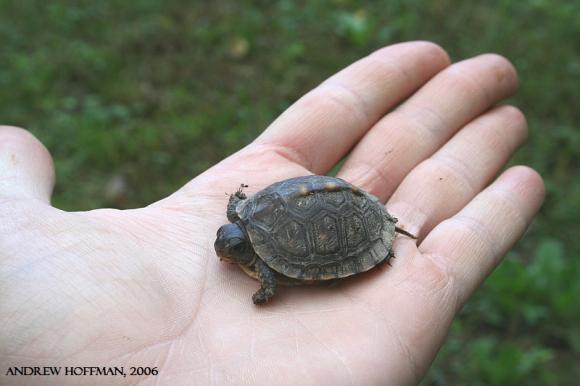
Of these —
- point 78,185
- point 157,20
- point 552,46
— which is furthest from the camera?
point 157,20

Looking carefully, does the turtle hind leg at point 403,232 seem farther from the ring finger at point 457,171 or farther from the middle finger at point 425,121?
the middle finger at point 425,121

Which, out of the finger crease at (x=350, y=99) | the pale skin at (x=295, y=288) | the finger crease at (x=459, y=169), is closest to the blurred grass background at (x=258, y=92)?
the finger crease at (x=459, y=169)

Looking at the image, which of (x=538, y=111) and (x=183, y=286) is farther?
(x=538, y=111)

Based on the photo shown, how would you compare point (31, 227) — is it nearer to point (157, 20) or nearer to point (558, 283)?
point (558, 283)

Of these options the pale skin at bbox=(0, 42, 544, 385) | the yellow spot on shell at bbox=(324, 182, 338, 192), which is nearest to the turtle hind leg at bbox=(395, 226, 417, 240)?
the pale skin at bbox=(0, 42, 544, 385)

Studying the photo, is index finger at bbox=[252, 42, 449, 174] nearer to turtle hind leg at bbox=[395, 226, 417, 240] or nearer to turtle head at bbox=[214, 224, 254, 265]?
→ turtle hind leg at bbox=[395, 226, 417, 240]

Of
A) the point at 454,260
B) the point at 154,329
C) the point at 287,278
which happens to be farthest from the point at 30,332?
the point at 454,260
